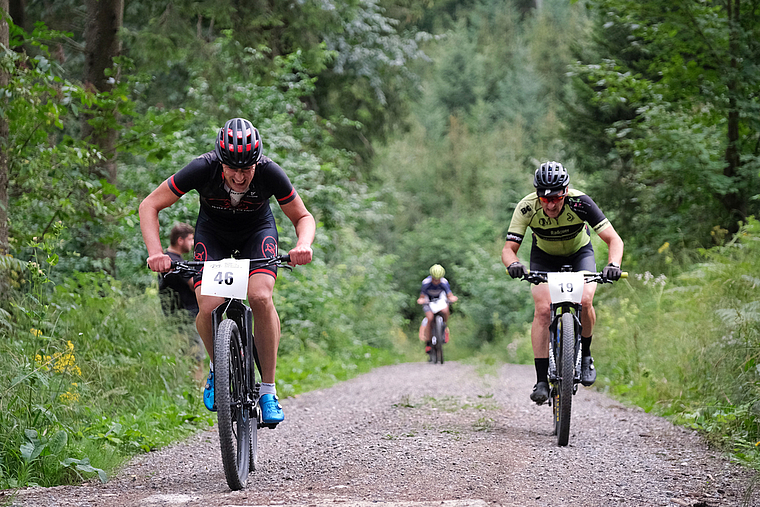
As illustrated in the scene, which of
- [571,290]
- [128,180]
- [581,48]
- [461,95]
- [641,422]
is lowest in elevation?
[641,422]

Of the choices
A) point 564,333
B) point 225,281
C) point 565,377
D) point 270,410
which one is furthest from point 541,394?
point 225,281

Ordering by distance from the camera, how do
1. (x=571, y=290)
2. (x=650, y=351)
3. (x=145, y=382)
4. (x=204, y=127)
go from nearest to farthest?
1. (x=571, y=290)
2. (x=145, y=382)
3. (x=650, y=351)
4. (x=204, y=127)

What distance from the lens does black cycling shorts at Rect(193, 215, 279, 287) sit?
15.6ft

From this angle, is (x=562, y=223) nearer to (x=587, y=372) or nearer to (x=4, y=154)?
(x=587, y=372)

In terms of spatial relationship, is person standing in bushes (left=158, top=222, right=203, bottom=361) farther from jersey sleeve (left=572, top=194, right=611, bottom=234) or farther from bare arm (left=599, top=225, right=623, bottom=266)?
bare arm (left=599, top=225, right=623, bottom=266)

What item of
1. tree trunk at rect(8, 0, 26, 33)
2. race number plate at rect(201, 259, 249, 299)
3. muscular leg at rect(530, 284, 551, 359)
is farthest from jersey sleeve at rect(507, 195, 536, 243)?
tree trunk at rect(8, 0, 26, 33)

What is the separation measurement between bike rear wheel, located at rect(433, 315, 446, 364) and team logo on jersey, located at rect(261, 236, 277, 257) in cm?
1248

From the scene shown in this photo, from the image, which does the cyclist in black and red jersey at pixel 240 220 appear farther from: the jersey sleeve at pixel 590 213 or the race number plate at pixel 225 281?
the jersey sleeve at pixel 590 213

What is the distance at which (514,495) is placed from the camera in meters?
3.99

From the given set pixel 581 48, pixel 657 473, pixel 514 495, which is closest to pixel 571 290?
pixel 657 473

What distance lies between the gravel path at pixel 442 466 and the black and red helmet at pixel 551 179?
2.00m

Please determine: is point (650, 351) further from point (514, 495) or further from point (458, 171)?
point (458, 171)

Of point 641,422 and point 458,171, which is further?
point 458,171

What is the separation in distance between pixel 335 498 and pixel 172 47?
299 inches
